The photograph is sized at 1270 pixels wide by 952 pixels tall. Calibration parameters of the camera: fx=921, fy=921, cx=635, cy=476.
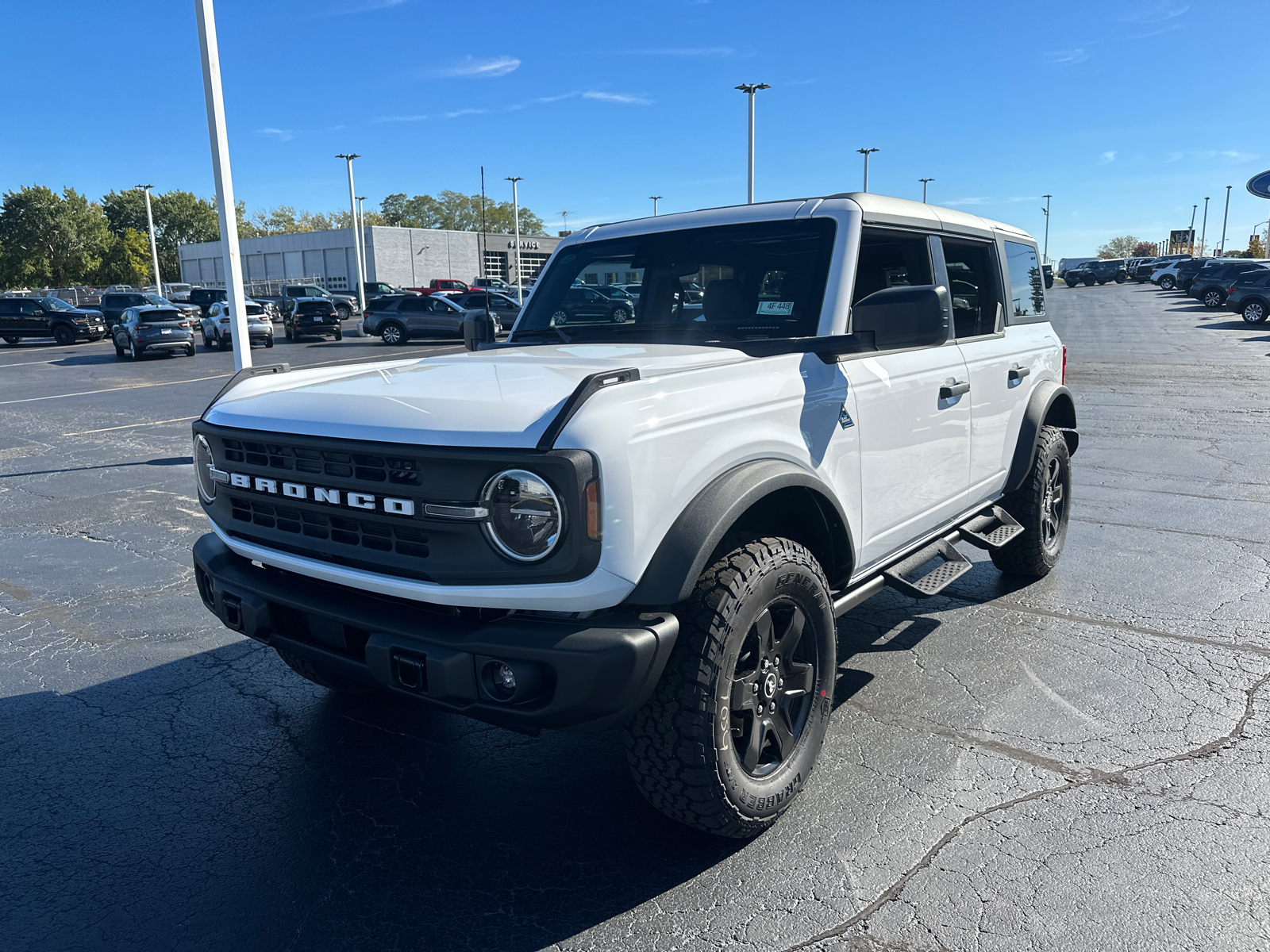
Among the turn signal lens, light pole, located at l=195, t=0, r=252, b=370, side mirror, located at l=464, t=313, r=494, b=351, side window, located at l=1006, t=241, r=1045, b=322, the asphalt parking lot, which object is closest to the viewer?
the turn signal lens

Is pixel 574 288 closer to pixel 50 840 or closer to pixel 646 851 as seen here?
pixel 646 851

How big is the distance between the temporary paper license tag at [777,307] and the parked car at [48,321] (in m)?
37.2

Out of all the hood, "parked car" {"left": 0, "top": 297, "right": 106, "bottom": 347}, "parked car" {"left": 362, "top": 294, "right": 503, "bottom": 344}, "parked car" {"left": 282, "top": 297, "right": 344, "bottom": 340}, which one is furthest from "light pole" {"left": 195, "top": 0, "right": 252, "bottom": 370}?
"parked car" {"left": 0, "top": 297, "right": 106, "bottom": 347}

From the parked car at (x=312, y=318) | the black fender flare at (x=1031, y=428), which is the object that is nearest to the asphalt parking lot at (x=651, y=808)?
the black fender flare at (x=1031, y=428)

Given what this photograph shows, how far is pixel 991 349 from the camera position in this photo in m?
4.45

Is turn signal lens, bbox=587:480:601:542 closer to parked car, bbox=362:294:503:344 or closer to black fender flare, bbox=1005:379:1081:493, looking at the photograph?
black fender flare, bbox=1005:379:1081:493

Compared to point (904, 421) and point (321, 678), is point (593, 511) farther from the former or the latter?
point (321, 678)

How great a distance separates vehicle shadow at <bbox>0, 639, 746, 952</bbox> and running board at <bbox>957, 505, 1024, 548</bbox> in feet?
6.56

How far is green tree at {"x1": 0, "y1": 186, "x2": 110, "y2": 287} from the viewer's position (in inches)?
3455

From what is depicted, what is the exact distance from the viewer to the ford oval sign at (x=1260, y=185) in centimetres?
4538

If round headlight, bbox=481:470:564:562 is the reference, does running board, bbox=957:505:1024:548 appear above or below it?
below

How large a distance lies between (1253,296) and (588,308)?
31757 millimetres

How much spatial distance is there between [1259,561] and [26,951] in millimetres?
6403

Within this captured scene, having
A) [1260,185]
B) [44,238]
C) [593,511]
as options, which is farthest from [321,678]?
[44,238]
